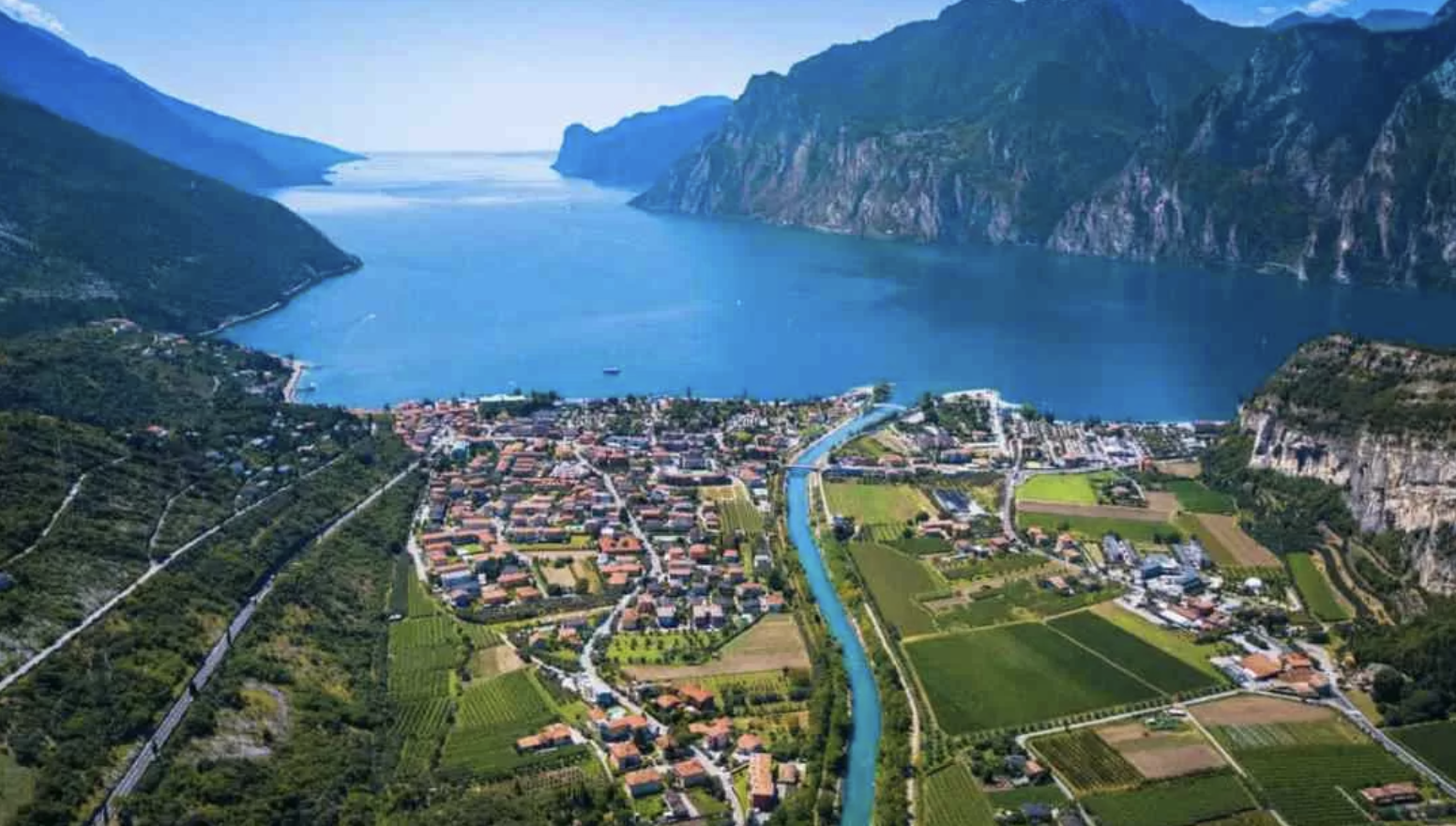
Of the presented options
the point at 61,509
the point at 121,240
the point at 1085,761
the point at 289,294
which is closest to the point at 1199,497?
the point at 1085,761

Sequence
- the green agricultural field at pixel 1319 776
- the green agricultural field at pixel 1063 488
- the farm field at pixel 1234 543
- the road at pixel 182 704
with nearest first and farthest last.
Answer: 1. the road at pixel 182 704
2. the green agricultural field at pixel 1319 776
3. the farm field at pixel 1234 543
4. the green agricultural field at pixel 1063 488

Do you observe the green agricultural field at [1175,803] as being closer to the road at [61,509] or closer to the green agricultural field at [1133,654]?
the green agricultural field at [1133,654]

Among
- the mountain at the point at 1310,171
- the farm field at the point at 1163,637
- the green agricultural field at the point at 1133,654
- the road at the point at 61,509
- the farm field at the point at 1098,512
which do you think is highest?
the mountain at the point at 1310,171

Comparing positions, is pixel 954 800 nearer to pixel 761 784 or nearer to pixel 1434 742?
pixel 761 784

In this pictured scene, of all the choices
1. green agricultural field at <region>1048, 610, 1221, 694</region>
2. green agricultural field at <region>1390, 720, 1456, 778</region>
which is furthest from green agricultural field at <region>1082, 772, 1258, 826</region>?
green agricultural field at <region>1390, 720, 1456, 778</region>

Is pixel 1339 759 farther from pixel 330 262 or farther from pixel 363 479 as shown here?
pixel 330 262

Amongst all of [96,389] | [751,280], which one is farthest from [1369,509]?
[751,280]

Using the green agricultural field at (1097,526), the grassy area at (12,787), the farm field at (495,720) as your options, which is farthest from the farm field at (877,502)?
the grassy area at (12,787)
